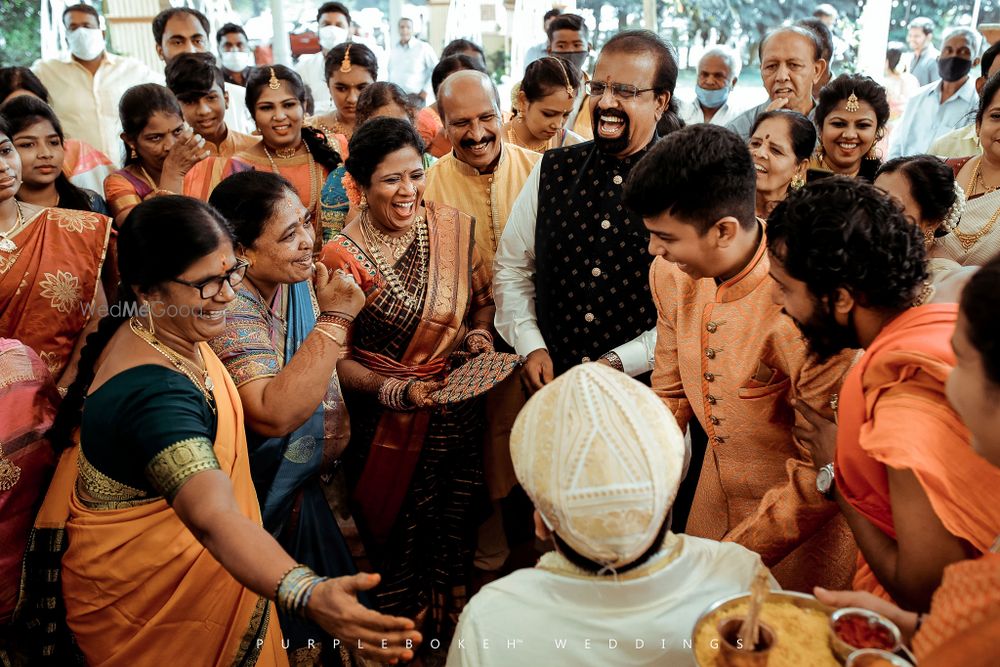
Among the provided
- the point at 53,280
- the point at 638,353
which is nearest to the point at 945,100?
the point at 638,353

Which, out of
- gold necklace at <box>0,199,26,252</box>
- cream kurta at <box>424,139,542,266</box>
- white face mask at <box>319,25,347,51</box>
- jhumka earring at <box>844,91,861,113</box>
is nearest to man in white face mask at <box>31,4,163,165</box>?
white face mask at <box>319,25,347,51</box>

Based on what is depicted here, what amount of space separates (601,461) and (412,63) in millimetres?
9433

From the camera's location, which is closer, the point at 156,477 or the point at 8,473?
the point at 156,477

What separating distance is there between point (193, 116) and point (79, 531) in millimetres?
3017

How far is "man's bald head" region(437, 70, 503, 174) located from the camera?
10.7 feet

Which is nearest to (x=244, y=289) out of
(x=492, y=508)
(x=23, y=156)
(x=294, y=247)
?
(x=294, y=247)

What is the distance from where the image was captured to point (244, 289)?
2238 millimetres

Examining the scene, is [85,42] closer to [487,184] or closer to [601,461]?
[487,184]

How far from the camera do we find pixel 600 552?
1178 mm

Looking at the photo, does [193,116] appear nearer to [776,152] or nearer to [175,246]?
[175,246]

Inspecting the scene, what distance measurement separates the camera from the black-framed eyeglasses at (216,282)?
5.98ft

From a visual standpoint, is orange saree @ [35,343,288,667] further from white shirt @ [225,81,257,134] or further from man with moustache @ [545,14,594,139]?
white shirt @ [225,81,257,134]

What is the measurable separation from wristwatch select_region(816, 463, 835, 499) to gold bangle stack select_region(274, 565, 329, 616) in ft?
3.67

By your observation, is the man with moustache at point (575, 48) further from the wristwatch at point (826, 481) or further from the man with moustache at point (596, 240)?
the wristwatch at point (826, 481)
